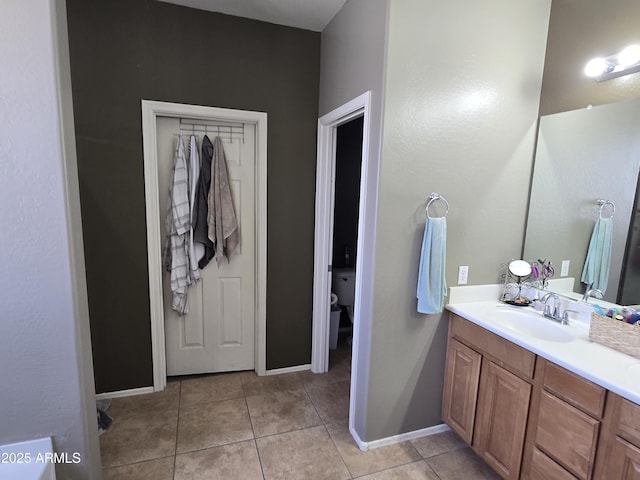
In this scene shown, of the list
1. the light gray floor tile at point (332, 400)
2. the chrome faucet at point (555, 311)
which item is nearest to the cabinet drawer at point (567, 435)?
the chrome faucet at point (555, 311)

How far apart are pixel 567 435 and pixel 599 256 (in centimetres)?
96

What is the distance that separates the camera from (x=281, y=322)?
280cm

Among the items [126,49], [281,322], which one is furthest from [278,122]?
[281,322]

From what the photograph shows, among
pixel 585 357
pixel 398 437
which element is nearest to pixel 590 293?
pixel 585 357

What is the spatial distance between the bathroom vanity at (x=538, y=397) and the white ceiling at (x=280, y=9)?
2065mm

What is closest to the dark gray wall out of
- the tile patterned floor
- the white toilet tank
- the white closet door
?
the white closet door

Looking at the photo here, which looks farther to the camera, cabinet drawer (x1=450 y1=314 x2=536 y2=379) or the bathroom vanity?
cabinet drawer (x1=450 y1=314 x2=536 y2=379)

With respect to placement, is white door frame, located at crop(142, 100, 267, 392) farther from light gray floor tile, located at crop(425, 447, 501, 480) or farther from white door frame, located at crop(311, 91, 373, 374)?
light gray floor tile, located at crop(425, 447, 501, 480)

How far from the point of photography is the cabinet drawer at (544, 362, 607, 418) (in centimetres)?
128

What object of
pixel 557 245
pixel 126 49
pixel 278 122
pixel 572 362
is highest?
pixel 126 49

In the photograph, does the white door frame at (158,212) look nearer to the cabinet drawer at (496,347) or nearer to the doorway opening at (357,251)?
the doorway opening at (357,251)

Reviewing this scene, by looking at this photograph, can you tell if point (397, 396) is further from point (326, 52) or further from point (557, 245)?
point (326, 52)

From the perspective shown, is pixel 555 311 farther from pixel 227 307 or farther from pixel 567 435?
pixel 227 307

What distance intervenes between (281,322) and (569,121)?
2373 millimetres
